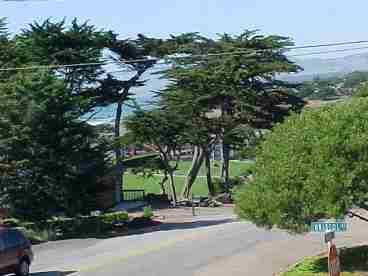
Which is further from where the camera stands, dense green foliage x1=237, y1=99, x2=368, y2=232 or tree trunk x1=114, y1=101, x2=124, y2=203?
tree trunk x1=114, y1=101, x2=124, y2=203

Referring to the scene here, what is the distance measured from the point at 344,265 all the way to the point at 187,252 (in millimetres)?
8608

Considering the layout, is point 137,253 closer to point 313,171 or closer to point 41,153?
point 41,153

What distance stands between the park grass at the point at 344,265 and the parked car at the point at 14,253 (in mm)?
7051

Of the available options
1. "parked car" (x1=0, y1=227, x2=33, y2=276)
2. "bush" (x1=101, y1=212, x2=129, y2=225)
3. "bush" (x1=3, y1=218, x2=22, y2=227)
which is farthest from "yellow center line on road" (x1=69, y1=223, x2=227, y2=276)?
"bush" (x1=3, y1=218, x2=22, y2=227)

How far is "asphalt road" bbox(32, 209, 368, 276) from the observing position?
2567 cm

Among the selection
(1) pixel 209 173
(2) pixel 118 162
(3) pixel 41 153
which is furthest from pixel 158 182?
(3) pixel 41 153

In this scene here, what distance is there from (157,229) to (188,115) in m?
24.7

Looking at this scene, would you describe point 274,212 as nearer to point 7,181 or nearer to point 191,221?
point 7,181

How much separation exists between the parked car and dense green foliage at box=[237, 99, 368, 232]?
6295 millimetres

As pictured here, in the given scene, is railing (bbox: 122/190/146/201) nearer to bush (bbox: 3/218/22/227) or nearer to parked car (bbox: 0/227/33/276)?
bush (bbox: 3/218/22/227)

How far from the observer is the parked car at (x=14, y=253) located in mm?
23266

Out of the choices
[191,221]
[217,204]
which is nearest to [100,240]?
[191,221]

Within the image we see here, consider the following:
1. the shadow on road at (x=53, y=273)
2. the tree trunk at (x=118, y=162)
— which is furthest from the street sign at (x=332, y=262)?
the tree trunk at (x=118, y=162)

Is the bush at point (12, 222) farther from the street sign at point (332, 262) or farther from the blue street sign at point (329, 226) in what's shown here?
the blue street sign at point (329, 226)
